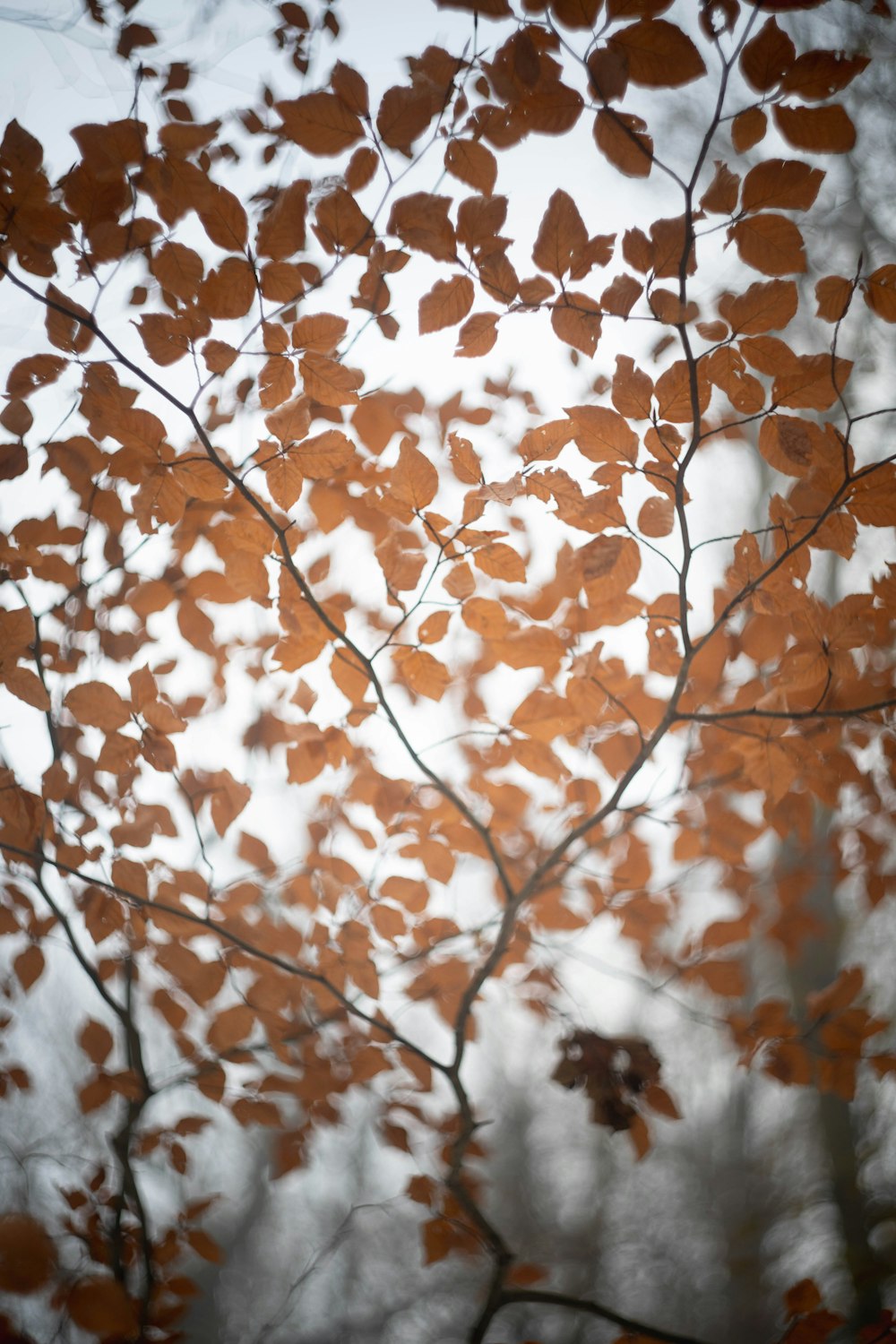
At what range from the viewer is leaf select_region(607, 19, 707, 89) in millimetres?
904

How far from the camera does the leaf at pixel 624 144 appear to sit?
96 centimetres

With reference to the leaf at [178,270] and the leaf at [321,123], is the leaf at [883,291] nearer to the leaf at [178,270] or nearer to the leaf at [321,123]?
the leaf at [321,123]

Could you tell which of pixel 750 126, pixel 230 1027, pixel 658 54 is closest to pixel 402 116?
pixel 658 54

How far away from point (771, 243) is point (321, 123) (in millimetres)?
659

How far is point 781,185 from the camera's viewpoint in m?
0.94

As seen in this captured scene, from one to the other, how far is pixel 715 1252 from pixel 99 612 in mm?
6254

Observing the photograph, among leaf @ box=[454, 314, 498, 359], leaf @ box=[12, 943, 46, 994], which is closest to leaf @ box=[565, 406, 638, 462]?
leaf @ box=[454, 314, 498, 359]

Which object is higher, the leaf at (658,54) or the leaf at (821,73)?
the leaf at (821,73)

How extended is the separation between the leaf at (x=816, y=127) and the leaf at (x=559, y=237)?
0.91ft

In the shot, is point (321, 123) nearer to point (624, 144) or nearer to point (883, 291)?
point (624, 144)

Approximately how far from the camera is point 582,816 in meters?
1.77

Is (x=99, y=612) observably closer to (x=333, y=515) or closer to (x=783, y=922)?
(x=333, y=515)

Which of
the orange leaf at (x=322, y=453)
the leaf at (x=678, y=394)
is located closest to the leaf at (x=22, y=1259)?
the orange leaf at (x=322, y=453)

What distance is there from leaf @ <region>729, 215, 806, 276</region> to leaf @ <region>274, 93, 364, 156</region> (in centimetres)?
57
